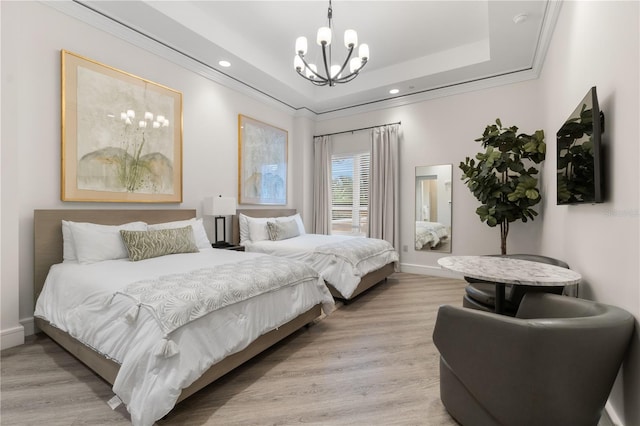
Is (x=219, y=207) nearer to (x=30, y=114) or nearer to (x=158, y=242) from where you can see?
(x=158, y=242)

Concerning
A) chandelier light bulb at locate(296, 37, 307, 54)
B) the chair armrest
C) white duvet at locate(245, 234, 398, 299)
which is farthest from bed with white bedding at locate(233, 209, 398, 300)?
chandelier light bulb at locate(296, 37, 307, 54)

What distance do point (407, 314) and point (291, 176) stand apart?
3.43m

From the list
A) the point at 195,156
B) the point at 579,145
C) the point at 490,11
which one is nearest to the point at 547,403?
the point at 579,145

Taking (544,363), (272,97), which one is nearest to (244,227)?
(272,97)

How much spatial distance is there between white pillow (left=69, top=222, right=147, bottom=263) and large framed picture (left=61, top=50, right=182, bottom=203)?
375 mm

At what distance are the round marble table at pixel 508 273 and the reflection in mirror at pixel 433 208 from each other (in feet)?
8.49

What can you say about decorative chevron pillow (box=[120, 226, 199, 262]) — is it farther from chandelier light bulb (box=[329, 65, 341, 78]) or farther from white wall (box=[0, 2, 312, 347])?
chandelier light bulb (box=[329, 65, 341, 78])

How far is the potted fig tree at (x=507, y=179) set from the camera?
3.49m

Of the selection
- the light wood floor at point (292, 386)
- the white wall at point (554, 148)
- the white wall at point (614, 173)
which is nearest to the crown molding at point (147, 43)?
the white wall at point (554, 148)

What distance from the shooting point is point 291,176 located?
5672 millimetres

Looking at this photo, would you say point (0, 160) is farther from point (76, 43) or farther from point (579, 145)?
point (579, 145)

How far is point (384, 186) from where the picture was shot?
5.11 m

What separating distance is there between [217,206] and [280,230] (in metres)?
0.99

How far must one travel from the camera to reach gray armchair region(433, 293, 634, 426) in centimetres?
117
